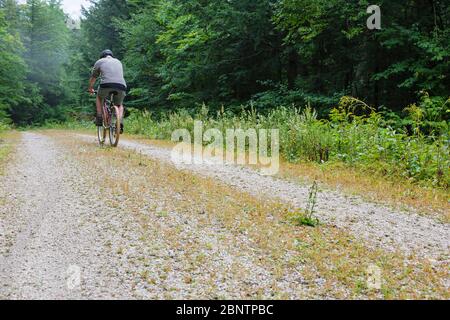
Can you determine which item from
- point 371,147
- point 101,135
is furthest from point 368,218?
point 101,135

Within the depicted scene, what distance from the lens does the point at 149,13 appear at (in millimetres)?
26094

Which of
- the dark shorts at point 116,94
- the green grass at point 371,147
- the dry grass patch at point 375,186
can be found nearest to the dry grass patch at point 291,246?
the dry grass patch at point 375,186

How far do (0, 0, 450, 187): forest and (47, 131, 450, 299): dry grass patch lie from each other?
3.57 metres

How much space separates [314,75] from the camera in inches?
657

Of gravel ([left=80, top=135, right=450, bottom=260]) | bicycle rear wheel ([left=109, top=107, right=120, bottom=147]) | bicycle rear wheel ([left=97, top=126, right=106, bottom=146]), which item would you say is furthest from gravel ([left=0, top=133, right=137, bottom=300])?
bicycle rear wheel ([left=97, top=126, right=106, bottom=146])

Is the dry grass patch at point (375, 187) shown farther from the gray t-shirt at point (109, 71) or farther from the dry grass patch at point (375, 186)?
the gray t-shirt at point (109, 71)

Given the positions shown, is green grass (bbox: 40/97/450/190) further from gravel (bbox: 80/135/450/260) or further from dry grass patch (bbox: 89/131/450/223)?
gravel (bbox: 80/135/450/260)

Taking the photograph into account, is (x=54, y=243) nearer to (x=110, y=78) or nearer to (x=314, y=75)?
(x=110, y=78)

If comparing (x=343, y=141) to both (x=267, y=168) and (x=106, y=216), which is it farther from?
(x=106, y=216)

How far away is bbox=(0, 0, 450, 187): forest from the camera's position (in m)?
8.73

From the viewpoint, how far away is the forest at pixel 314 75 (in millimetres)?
8727

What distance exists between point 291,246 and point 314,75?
13772 millimetres

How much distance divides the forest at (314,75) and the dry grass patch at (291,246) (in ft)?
11.7
